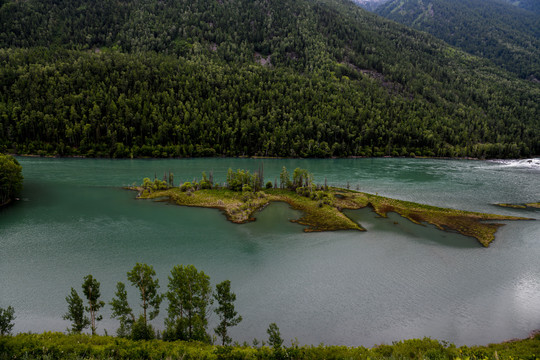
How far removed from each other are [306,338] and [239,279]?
14058 mm

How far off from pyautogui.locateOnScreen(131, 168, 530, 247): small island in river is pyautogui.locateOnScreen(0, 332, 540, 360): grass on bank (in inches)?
1474

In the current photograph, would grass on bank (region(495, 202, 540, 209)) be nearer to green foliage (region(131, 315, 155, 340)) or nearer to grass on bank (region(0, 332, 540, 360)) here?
grass on bank (region(0, 332, 540, 360))

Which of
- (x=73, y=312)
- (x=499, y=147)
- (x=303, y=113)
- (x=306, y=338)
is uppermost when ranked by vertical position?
(x=303, y=113)

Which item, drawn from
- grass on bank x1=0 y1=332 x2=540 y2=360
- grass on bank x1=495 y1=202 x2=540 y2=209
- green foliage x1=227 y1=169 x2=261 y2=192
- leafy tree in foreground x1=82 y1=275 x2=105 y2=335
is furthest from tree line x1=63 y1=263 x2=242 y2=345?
grass on bank x1=495 y1=202 x2=540 y2=209

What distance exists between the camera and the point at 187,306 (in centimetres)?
2962

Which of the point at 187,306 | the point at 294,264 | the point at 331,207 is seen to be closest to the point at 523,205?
the point at 331,207

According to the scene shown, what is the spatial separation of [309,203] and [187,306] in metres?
52.5

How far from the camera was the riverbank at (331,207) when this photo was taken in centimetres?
6506

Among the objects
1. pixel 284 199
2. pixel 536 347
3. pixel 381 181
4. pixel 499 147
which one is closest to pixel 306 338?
pixel 536 347

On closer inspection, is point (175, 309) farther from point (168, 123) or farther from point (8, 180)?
point (168, 123)

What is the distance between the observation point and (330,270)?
47031 mm

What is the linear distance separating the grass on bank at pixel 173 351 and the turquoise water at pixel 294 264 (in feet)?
19.6

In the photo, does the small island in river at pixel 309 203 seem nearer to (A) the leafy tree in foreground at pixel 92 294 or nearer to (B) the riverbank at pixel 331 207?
(B) the riverbank at pixel 331 207

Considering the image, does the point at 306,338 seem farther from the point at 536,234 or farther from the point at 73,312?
the point at 536,234
